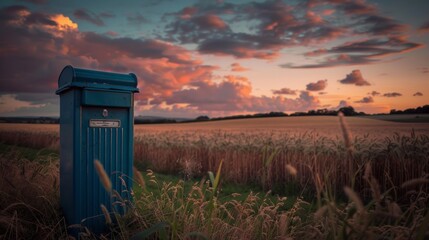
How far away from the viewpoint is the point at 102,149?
4336 millimetres

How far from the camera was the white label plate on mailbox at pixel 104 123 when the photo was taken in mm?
4254

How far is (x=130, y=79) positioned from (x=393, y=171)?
629 cm

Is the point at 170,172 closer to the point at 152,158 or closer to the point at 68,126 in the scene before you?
the point at 152,158

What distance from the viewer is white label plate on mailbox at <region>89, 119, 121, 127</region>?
14.0 ft

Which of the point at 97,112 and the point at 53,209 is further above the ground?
the point at 97,112

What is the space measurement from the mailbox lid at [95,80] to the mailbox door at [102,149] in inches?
11.2

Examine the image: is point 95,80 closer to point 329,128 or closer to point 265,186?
point 265,186

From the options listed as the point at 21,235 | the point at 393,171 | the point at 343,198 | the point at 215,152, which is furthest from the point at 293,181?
the point at 21,235

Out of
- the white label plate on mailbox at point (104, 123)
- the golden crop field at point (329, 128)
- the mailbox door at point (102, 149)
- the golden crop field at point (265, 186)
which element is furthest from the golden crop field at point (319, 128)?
the white label plate on mailbox at point (104, 123)

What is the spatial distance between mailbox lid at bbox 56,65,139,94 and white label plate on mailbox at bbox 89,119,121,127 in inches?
16.5

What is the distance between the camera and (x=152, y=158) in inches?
491

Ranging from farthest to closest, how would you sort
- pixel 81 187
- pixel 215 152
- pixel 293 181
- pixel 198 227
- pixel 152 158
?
pixel 152 158 → pixel 215 152 → pixel 293 181 → pixel 81 187 → pixel 198 227

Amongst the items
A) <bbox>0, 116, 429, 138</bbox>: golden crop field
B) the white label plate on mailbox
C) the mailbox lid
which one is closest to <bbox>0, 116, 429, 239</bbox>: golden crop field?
the white label plate on mailbox

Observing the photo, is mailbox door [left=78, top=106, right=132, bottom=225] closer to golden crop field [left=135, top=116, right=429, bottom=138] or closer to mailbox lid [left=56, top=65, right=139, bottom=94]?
mailbox lid [left=56, top=65, right=139, bottom=94]
